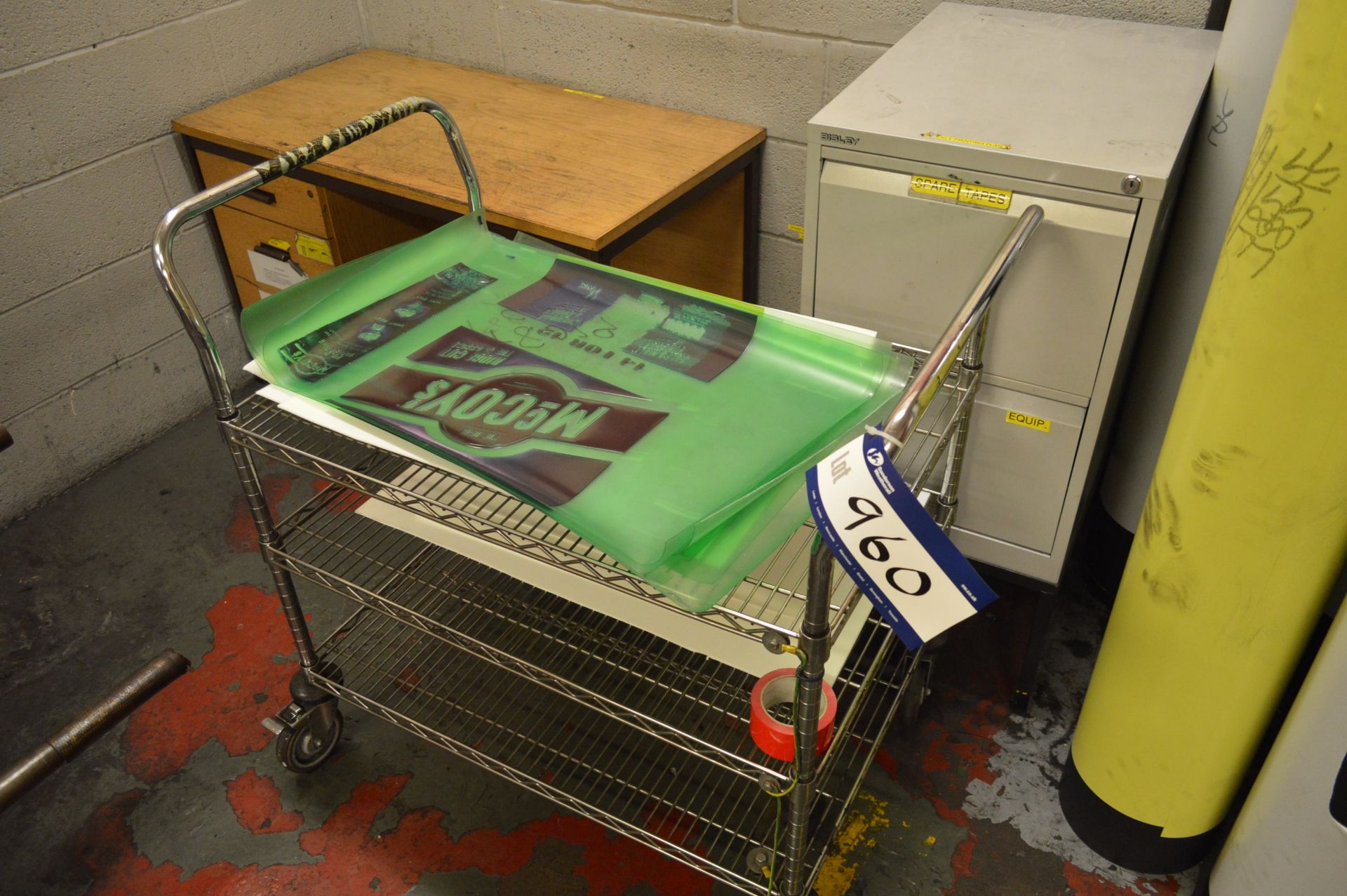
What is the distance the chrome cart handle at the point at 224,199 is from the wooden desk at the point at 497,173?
1.08 ft

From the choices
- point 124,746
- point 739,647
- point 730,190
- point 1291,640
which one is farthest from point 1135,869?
point 124,746

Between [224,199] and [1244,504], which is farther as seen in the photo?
[224,199]

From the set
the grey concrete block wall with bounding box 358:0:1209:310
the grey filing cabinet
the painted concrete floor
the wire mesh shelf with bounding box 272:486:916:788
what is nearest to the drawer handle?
the grey concrete block wall with bounding box 358:0:1209:310

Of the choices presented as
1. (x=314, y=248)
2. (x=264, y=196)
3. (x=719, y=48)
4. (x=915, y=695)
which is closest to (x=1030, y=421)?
(x=915, y=695)

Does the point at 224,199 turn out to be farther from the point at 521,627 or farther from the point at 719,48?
the point at 719,48

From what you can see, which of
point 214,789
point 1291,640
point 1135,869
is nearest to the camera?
point 1291,640

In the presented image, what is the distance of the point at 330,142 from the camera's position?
4.17 ft

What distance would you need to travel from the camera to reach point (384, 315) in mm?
1285

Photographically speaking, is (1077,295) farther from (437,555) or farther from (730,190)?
(437,555)

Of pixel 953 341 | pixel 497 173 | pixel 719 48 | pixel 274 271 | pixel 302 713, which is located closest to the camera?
pixel 953 341

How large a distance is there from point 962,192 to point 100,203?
6.13ft

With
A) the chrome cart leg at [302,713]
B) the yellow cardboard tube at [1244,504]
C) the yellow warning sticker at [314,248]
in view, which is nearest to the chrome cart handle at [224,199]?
the chrome cart leg at [302,713]

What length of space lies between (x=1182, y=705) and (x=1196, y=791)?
16cm

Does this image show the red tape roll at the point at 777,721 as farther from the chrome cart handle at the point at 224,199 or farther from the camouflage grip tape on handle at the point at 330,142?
the camouflage grip tape on handle at the point at 330,142
